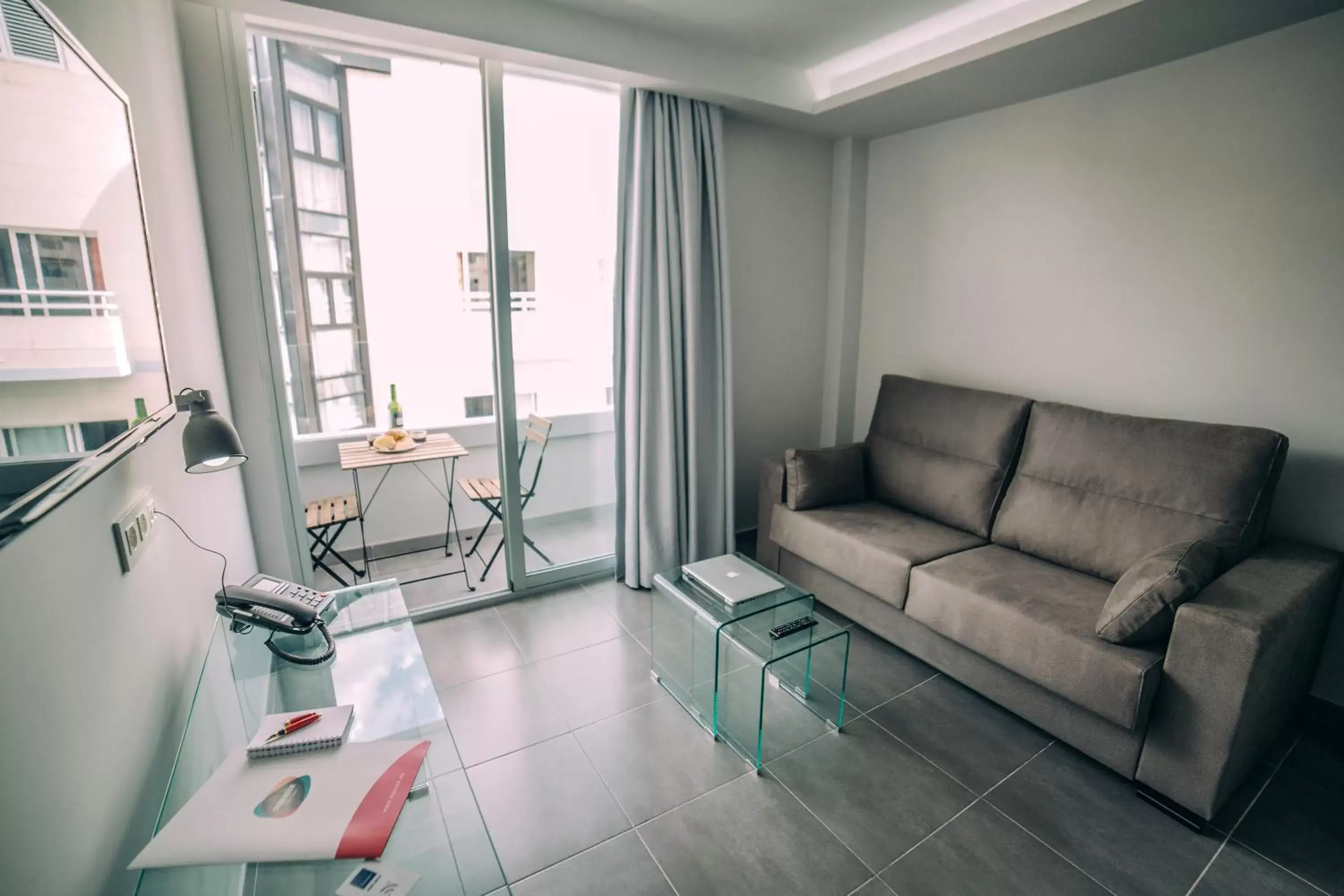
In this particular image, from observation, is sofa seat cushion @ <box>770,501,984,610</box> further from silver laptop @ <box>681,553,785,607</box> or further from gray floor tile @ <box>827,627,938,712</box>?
silver laptop @ <box>681,553,785,607</box>

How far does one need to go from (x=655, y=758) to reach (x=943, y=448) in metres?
1.94

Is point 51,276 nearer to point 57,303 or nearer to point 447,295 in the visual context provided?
point 57,303

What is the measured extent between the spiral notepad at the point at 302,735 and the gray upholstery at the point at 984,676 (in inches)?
80.4

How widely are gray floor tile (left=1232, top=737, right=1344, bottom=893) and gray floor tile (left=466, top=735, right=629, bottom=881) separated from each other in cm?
180

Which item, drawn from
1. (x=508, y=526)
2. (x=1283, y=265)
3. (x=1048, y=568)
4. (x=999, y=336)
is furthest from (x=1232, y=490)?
(x=508, y=526)

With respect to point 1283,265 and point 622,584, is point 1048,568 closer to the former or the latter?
point 1283,265

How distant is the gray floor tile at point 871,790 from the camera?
1.76m

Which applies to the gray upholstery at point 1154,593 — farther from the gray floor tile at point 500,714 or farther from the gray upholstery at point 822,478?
the gray floor tile at point 500,714

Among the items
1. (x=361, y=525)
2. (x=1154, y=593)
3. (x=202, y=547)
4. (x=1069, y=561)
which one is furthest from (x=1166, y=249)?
(x=361, y=525)

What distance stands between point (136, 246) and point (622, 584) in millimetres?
2475

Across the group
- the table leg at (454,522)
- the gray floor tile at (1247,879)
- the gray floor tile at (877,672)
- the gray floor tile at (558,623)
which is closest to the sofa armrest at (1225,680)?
the gray floor tile at (1247,879)

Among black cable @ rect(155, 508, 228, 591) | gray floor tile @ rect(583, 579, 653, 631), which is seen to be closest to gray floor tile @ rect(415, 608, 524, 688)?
gray floor tile @ rect(583, 579, 653, 631)

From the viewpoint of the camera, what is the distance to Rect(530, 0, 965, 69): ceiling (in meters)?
2.42

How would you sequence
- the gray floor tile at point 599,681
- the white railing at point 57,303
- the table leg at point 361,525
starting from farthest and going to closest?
the table leg at point 361,525 < the gray floor tile at point 599,681 < the white railing at point 57,303
